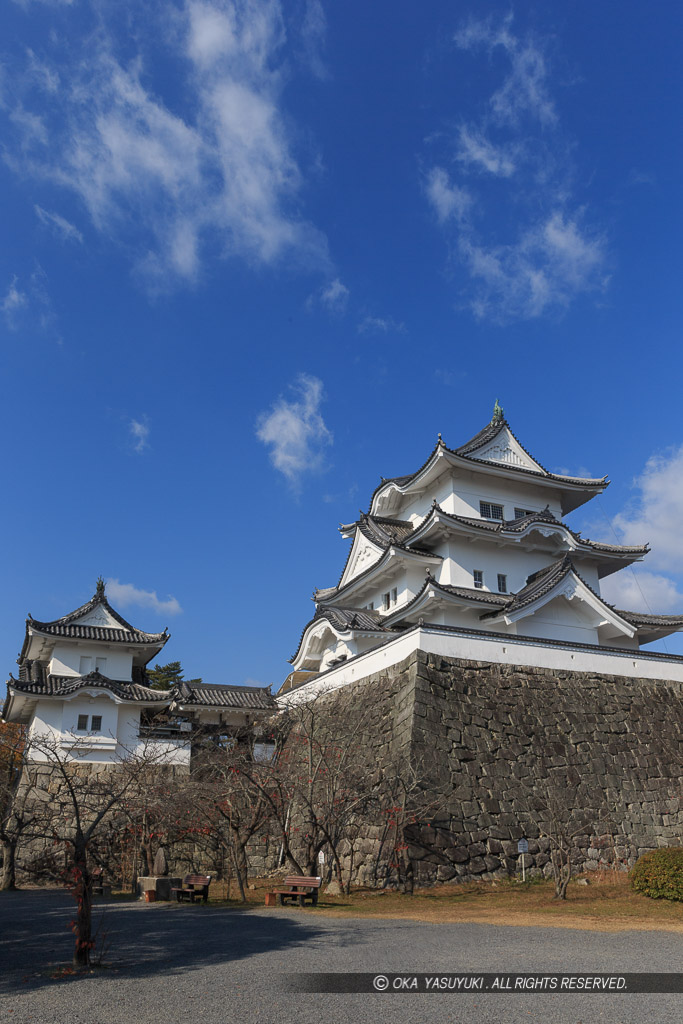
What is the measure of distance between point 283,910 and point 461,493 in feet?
48.5

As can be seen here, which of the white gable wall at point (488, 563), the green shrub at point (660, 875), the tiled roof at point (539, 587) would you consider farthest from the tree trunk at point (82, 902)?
the white gable wall at point (488, 563)

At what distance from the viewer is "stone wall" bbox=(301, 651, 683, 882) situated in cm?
1498

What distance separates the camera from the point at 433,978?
22.7 ft

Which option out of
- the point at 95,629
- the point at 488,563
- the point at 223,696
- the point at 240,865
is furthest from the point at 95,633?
the point at 488,563

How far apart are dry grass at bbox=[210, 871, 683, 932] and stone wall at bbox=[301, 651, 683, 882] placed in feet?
1.71

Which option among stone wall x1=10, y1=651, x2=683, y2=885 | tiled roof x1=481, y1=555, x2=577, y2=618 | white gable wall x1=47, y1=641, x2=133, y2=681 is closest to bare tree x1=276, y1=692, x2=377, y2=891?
stone wall x1=10, y1=651, x2=683, y2=885

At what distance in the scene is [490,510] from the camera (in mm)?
24516

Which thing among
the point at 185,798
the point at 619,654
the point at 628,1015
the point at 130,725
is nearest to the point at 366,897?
the point at 185,798

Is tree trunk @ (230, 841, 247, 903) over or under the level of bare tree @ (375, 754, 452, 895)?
under

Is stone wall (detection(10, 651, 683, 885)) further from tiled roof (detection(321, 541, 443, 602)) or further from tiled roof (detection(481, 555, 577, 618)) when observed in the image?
tiled roof (detection(321, 541, 443, 602))

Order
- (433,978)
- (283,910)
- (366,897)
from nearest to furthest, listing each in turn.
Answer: (433,978) < (283,910) < (366,897)

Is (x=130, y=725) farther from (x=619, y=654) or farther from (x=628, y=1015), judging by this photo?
(x=628, y=1015)

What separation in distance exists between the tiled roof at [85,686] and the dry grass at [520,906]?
8296 mm

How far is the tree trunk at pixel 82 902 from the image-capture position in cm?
725
